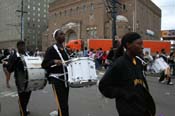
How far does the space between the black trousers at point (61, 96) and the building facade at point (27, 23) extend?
95161mm

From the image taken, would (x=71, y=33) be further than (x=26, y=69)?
Yes

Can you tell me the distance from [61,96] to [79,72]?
0.53 m

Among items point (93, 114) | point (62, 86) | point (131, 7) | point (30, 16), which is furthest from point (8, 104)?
point (30, 16)

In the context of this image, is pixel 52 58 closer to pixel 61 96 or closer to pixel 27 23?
pixel 61 96

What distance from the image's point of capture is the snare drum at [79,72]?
5566mm

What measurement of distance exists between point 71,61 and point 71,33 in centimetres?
8193

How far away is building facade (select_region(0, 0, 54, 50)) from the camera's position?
106 m

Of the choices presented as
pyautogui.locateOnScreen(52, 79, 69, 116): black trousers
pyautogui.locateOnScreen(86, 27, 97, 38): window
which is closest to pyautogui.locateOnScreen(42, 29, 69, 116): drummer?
pyautogui.locateOnScreen(52, 79, 69, 116): black trousers

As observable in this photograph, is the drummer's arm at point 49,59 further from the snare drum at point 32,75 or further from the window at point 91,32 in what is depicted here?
the window at point 91,32

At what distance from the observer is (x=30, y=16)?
126500 millimetres

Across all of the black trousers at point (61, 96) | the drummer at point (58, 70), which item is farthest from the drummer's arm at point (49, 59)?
the black trousers at point (61, 96)

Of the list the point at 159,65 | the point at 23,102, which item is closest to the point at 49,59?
the point at 23,102

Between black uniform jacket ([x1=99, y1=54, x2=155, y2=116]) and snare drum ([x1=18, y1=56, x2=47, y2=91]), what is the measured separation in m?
2.95

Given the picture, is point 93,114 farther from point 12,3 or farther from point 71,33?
point 12,3
